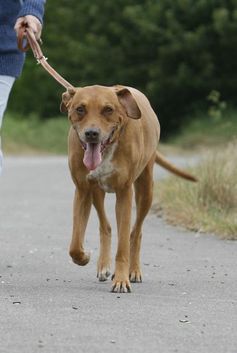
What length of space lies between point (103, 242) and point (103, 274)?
0.32m

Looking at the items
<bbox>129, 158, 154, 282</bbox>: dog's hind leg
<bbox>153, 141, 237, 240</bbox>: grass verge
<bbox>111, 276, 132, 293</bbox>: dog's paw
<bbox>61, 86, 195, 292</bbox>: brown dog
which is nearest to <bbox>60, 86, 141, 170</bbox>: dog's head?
<bbox>61, 86, 195, 292</bbox>: brown dog

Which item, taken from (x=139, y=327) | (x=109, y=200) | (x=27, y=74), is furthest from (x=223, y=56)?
(x=139, y=327)

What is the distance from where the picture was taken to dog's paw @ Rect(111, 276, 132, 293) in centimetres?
733

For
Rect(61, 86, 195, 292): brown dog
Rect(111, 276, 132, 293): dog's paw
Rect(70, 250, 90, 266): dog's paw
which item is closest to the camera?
Rect(61, 86, 195, 292): brown dog

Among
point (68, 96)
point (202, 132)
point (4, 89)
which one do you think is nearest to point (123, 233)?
point (68, 96)

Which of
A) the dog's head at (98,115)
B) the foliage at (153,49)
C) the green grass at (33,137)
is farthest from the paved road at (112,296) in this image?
the foliage at (153,49)

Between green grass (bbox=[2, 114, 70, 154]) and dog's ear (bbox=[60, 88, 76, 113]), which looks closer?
dog's ear (bbox=[60, 88, 76, 113])

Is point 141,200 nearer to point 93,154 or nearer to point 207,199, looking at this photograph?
point 93,154

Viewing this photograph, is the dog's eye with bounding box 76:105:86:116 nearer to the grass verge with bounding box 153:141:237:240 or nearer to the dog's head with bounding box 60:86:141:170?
the dog's head with bounding box 60:86:141:170

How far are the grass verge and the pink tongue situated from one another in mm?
3616

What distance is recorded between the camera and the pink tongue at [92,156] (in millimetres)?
7180

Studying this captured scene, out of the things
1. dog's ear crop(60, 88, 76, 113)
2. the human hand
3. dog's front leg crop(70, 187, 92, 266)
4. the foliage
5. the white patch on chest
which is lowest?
the foliage

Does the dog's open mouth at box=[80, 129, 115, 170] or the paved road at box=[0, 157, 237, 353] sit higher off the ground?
the dog's open mouth at box=[80, 129, 115, 170]

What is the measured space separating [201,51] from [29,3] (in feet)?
87.0
